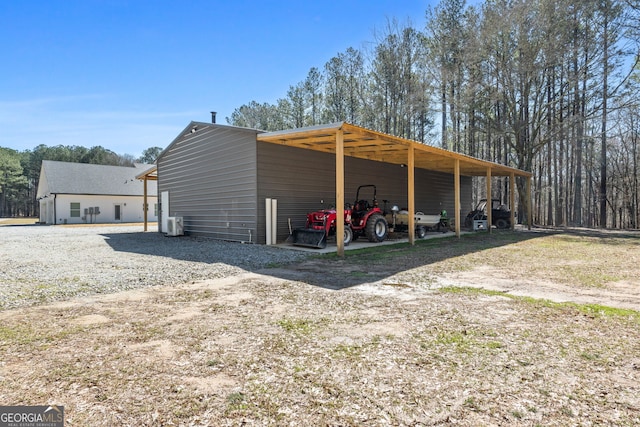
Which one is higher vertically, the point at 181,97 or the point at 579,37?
the point at 579,37

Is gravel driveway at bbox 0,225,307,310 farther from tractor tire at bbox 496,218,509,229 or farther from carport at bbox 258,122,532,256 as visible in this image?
tractor tire at bbox 496,218,509,229

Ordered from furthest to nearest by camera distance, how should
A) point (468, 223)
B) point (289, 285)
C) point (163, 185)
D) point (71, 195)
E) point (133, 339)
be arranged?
point (71, 195) → point (468, 223) → point (163, 185) → point (289, 285) → point (133, 339)

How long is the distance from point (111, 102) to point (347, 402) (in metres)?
20.8

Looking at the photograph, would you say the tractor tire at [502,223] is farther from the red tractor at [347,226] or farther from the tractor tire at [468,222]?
the red tractor at [347,226]

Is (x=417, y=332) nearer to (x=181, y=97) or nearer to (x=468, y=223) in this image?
(x=468, y=223)

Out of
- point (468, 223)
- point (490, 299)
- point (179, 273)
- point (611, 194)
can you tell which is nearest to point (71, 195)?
point (179, 273)

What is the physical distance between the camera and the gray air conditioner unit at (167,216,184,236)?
A: 12.5 metres

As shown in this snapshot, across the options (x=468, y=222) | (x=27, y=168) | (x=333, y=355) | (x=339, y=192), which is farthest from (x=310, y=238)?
(x=27, y=168)

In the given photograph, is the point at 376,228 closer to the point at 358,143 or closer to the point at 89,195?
the point at 358,143

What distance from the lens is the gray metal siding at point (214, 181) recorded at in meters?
9.92

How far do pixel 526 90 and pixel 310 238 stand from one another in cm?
1465

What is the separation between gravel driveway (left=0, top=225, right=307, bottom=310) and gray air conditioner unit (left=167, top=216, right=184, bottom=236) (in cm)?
288

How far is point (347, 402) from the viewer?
1990mm

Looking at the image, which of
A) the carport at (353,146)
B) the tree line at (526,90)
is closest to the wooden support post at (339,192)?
the carport at (353,146)
